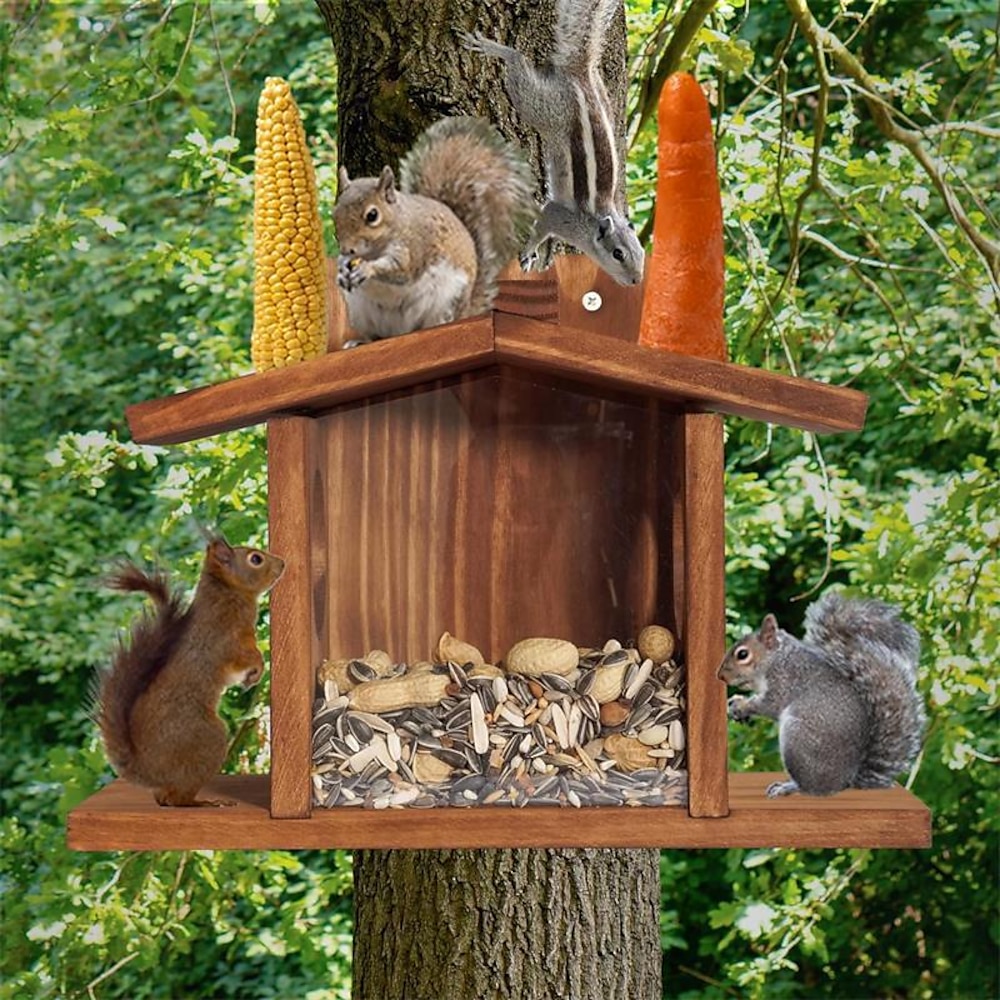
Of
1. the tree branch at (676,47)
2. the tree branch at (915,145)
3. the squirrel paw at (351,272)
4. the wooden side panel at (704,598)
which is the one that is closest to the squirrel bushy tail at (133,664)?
the squirrel paw at (351,272)

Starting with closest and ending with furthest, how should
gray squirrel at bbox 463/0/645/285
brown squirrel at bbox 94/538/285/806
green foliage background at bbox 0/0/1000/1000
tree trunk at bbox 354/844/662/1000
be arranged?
brown squirrel at bbox 94/538/285/806 → gray squirrel at bbox 463/0/645/285 → tree trunk at bbox 354/844/662/1000 → green foliage background at bbox 0/0/1000/1000

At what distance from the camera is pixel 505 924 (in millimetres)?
1859

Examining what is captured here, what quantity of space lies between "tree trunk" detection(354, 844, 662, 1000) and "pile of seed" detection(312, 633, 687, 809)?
40 cm

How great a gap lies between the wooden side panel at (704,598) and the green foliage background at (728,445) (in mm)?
887

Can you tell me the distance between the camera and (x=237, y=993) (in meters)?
4.32

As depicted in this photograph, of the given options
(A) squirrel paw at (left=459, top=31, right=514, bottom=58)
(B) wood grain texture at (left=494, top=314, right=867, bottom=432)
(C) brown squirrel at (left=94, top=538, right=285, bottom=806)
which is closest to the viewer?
(B) wood grain texture at (left=494, top=314, right=867, bottom=432)

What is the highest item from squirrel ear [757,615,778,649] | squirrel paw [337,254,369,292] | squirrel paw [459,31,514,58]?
squirrel paw [459,31,514,58]

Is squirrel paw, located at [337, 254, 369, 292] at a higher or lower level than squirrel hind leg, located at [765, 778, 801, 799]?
higher

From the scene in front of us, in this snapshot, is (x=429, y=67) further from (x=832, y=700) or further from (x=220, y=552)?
(x=832, y=700)

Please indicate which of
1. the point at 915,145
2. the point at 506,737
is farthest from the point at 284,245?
the point at 915,145

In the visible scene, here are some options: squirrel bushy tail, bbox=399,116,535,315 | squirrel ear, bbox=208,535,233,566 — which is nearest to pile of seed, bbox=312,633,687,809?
squirrel ear, bbox=208,535,233,566

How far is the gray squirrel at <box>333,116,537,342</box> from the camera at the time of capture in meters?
1.41

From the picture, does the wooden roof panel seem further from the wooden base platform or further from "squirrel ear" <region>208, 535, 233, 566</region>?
the wooden base platform

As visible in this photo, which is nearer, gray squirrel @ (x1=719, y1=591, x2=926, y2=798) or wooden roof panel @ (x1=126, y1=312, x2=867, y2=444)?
wooden roof panel @ (x1=126, y1=312, x2=867, y2=444)
